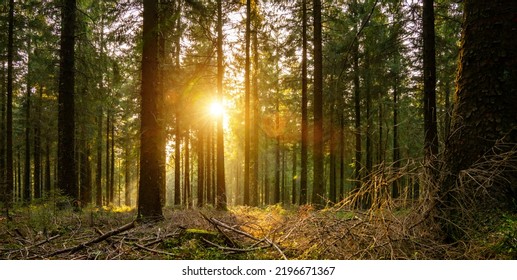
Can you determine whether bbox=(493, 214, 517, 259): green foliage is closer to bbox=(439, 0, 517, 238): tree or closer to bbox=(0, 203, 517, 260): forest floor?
bbox=(0, 203, 517, 260): forest floor

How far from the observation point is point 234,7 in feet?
42.8

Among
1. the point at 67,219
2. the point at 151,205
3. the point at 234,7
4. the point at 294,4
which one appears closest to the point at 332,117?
the point at 294,4

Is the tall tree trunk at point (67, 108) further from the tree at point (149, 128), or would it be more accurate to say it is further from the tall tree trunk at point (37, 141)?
the tall tree trunk at point (37, 141)

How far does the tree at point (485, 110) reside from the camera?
3.58 m

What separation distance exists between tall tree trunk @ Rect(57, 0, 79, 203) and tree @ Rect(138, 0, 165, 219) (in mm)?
5193

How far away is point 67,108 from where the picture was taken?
11078 millimetres

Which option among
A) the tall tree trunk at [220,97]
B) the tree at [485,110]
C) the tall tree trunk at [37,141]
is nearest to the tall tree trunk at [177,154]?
the tall tree trunk at [220,97]

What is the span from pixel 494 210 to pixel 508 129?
40.4 inches

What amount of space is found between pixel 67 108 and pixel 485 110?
12389mm

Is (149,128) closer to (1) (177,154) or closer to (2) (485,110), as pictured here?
(2) (485,110)

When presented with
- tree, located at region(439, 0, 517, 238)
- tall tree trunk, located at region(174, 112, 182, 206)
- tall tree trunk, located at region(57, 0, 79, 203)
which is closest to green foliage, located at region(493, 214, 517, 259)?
tree, located at region(439, 0, 517, 238)

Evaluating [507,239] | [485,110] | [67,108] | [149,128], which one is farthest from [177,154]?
[507,239]

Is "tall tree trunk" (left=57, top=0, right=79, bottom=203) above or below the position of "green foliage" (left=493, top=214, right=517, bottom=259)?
above

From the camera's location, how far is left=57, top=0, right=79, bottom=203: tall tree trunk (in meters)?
10.9
